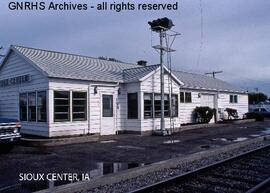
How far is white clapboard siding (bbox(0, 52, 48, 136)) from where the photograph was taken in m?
17.4

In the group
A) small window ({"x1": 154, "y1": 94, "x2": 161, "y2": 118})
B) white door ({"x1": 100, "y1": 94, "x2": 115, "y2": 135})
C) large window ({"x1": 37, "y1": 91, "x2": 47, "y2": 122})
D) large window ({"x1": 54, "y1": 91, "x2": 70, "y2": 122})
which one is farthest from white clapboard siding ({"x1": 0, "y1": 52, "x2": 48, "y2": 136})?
small window ({"x1": 154, "y1": 94, "x2": 161, "y2": 118})

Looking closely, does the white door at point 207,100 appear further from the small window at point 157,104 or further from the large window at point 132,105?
the large window at point 132,105

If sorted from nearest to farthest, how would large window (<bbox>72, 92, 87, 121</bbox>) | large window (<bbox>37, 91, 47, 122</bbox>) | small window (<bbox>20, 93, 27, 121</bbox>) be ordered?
large window (<bbox>37, 91, 47, 122</bbox>) → large window (<bbox>72, 92, 87, 121</bbox>) → small window (<bbox>20, 93, 27, 121</bbox>)

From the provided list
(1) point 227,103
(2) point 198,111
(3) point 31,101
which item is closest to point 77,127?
(3) point 31,101

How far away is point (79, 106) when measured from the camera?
1805cm

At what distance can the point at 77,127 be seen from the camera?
701 inches

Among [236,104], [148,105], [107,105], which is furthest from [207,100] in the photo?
[107,105]

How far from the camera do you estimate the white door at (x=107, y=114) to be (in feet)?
63.2

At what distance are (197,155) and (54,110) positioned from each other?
24.7ft

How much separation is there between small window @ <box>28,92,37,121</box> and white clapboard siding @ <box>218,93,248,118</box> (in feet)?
58.7

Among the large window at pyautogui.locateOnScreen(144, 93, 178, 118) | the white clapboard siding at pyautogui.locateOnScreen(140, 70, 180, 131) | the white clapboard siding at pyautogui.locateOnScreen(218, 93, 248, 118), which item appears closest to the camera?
the white clapboard siding at pyautogui.locateOnScreen(140, 70, 180, 131)

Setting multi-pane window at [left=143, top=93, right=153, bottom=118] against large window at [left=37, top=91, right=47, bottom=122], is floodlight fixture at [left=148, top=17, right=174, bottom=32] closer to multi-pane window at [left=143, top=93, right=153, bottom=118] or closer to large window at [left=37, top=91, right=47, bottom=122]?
multi-pane window at [left=143, top=93, right=153, bottom=118]

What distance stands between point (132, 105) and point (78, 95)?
12.0 ft

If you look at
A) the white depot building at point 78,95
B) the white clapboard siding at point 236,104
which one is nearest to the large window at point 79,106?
the white depot building at point 78,95
